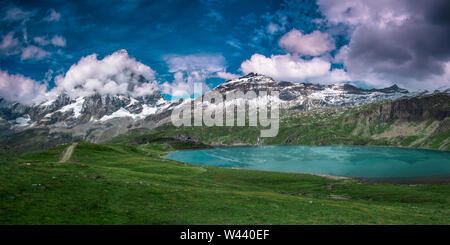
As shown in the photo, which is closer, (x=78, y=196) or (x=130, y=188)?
(x=78, y=196)

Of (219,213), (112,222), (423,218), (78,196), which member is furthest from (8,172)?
(423,218)

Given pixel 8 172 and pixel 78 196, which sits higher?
pixel 8 172

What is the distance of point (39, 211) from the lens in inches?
931

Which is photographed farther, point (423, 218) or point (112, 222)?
point (423, 218)

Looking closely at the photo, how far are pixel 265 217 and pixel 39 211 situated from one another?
2379 centimetres
